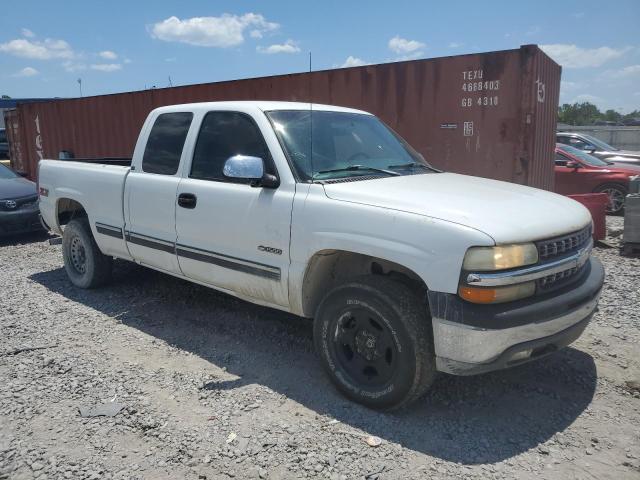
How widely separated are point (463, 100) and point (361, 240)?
406 centimetres

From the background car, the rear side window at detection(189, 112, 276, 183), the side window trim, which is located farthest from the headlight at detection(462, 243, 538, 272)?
the background car

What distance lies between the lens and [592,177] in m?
10.5

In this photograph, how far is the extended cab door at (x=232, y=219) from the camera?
3.64 meters

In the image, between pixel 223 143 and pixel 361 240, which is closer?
pixel 361 240

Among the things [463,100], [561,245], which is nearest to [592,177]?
[463,100]

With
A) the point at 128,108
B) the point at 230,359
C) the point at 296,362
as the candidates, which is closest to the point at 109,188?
the point at 230,359

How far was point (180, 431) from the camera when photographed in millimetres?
3105

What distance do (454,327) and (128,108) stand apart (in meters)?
9.37

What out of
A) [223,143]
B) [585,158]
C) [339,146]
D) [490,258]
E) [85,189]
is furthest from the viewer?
[585,158]

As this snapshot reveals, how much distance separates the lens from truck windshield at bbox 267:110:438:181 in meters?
3.74

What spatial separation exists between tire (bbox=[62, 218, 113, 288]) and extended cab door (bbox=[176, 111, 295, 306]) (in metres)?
1.70

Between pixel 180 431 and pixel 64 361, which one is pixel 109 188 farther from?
pixel 180 431

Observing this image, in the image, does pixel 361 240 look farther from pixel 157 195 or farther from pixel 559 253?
pixel 157 195

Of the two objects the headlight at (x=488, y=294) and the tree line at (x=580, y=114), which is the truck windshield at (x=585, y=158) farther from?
the tree line at (x=580, y=114)
